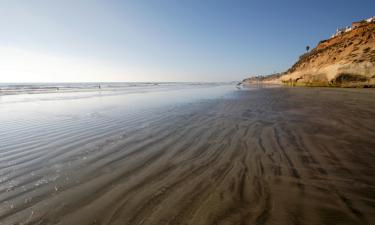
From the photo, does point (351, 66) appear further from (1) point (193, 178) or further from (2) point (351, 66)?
(1) point (193, 178)

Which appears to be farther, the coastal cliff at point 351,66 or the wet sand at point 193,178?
the coastal cliff at point 351,66

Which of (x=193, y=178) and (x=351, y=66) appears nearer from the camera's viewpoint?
(x=193, y=178)

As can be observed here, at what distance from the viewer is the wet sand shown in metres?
2.81

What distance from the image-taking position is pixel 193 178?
390 cm

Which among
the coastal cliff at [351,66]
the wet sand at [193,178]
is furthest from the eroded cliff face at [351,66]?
the wet sand at [193,178]

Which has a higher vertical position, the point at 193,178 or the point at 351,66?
the point at 351,66

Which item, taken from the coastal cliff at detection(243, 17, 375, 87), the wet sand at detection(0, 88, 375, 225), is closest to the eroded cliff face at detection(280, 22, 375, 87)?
the coastal cliff at detection(243, 17, 375, 87)

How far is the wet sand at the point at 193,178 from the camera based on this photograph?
111 inches

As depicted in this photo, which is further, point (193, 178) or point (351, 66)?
point (351, 66)

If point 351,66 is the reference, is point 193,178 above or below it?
below

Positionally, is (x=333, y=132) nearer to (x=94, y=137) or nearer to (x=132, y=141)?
(x=132, y=141)

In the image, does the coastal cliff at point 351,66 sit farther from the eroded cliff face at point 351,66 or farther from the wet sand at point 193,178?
the wet sand at point 193,178

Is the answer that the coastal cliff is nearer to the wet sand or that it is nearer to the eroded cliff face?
the eroded cliff face

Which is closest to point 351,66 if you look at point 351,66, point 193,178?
point 351,66
